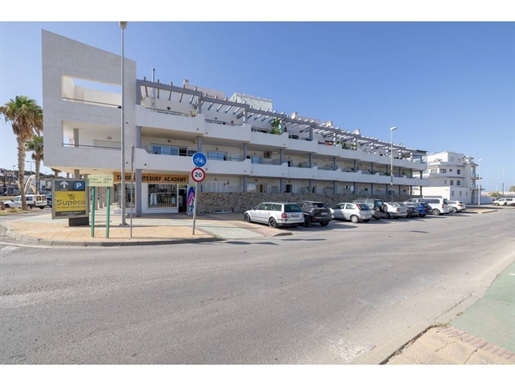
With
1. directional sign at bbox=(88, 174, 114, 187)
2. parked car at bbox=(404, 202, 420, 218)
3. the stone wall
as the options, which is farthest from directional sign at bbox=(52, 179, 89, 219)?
parked car at bbox=(404, 202, 420, 218)

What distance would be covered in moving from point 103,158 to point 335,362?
18.9 metres

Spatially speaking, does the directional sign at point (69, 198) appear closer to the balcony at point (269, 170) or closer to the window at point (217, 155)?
the window at point (217, 155)

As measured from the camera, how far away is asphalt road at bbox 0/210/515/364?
9.41ft

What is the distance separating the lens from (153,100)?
19812 millimetres

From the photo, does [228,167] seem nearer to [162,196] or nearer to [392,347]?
[162,196]

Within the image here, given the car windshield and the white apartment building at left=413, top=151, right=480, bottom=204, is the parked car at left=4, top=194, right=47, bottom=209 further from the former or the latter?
the white apartment building at left=413, top=151, right=480, bottom=204

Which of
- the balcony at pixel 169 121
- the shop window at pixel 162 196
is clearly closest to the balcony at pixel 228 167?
the balcony at pixel 169 121

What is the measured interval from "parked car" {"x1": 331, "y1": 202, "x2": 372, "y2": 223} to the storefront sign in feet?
46.3

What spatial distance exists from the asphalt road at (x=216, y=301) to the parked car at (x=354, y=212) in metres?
9.93

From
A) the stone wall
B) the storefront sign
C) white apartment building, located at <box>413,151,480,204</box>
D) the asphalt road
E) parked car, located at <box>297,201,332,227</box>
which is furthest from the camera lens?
white apartment building, located at <box>413,151,480,204</box>

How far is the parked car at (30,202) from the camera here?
90.0 feet

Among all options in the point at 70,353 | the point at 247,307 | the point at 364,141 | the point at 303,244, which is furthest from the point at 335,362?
the point at 364,141

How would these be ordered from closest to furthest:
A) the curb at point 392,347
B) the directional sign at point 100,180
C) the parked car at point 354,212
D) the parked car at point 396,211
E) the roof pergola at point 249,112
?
1. the curb at point 392,347
2. the directional sign at point 100,180
3. the parked car at point 354,212
4. the roof pergola at point 249,112
5. the parked car at point 396,211

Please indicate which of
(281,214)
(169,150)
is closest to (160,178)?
(169,150)
